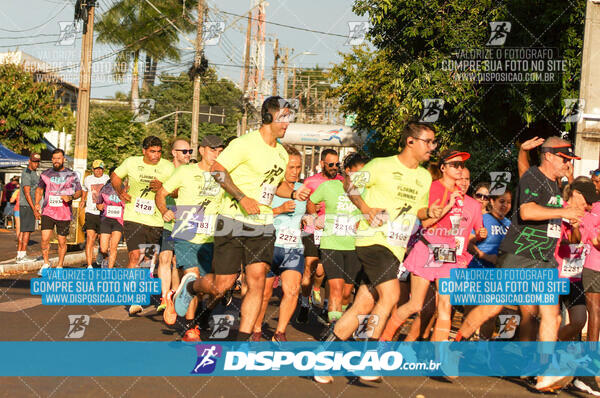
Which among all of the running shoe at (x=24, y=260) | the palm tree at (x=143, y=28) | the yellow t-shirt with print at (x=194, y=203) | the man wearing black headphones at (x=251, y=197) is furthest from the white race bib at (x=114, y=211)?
the palm tree at (x=143, y=28)

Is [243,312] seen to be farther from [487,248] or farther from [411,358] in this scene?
[487,248]

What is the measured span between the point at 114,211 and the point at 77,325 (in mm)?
4042

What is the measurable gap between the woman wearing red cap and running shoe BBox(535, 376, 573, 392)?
818 mm

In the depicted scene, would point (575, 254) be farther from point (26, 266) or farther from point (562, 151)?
point (26, 266)

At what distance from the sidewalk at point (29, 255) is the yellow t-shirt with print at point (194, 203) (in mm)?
6375

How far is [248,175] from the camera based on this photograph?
21.9 feet

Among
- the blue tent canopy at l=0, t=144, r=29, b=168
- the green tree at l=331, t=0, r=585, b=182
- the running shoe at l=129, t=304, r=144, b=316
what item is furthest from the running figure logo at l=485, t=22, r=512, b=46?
the blue tent canopy at l=0, t=144, r=29, b=168

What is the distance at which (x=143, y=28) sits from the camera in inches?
1738

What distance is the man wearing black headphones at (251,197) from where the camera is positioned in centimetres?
654

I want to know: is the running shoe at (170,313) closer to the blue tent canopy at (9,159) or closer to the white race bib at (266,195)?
the white race bib at (266,195)

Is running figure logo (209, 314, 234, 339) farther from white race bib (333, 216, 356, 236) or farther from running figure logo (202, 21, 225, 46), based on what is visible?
running figure logo (202, 21, 225, 46)

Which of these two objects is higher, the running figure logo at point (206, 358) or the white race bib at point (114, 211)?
the white race bib at point (114, 211)

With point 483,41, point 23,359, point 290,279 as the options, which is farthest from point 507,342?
point 483,41

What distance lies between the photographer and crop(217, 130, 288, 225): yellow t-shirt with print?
658cm
